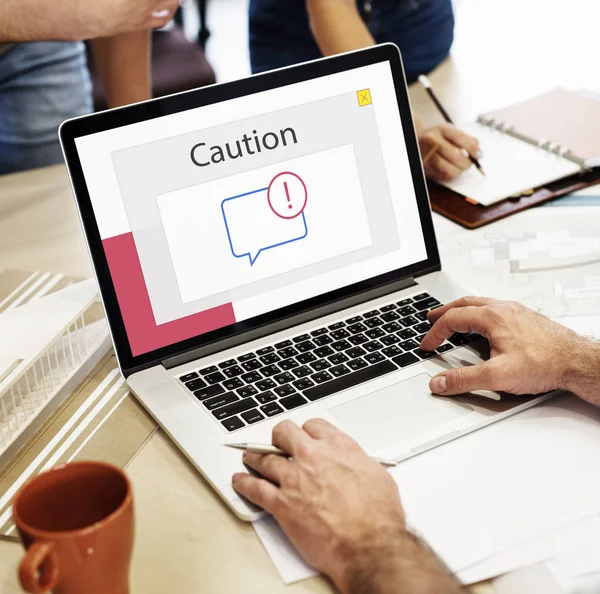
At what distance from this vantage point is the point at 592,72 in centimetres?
179

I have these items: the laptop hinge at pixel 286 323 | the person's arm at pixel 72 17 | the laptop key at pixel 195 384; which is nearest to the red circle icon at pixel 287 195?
the laptop hinge at pixel 286 323

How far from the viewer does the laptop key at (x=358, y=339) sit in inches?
37.0

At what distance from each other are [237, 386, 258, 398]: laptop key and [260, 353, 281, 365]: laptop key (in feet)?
→ 0.15

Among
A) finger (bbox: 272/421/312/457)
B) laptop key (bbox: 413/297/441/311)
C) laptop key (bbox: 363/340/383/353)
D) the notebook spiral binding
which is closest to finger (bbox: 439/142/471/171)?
the notebook spiral binding

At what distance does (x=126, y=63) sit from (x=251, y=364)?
0.98 metres

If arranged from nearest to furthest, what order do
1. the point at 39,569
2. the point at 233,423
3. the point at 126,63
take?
the point at 39,569, the point at 233,423, the point at 126,63

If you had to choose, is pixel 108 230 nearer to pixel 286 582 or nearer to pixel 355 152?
pixel 355 152

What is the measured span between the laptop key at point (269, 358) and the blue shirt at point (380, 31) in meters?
1.02

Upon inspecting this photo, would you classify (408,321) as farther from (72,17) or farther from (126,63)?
(126,63)

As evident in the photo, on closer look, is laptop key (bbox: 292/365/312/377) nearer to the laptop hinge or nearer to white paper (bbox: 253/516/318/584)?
the laptop hinge

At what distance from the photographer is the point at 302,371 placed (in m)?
0.89

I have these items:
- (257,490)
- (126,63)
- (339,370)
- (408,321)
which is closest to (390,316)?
(408,321)

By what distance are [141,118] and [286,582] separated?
51cm


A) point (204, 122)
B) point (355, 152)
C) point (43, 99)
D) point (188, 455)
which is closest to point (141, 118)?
point (204, 122)
